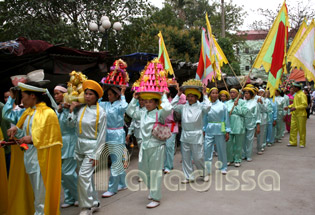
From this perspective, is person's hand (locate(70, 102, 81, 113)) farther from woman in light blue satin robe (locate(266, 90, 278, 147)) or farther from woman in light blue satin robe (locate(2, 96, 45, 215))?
woman in light blue satin robe (locate(266, 90, 278, 147))

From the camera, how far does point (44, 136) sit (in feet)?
12.3

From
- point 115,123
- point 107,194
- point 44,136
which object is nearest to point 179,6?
point 115,123

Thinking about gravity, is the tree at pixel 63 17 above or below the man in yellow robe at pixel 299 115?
above

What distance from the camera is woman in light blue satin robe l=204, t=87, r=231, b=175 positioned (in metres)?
6.70

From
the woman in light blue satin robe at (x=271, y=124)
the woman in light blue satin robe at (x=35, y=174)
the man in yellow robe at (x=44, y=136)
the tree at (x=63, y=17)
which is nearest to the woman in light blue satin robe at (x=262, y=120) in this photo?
the woman in light blue satin robe at (x=271, y=124)

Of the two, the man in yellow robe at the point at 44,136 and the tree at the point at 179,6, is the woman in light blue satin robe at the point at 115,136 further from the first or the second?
the tree at the point at 179,6

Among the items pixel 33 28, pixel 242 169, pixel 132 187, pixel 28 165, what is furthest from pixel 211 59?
pixel 33 28

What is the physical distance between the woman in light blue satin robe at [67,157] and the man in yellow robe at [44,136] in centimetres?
74

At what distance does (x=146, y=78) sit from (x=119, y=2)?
11279 mm

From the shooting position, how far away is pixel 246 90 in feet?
27.8

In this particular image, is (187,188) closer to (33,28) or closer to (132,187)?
(132,187)

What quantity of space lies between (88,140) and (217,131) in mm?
3239

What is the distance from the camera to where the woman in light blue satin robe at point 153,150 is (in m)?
4.72

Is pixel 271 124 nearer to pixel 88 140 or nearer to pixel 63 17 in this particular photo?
pixel 88 140
